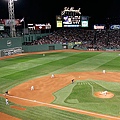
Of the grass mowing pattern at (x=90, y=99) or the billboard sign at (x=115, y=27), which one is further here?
the billboard sign at (x=115, y=27)

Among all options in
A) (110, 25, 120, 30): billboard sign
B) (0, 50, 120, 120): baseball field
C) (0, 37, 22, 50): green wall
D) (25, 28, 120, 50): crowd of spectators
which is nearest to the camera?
(0, 50, 120, 120): baseball field

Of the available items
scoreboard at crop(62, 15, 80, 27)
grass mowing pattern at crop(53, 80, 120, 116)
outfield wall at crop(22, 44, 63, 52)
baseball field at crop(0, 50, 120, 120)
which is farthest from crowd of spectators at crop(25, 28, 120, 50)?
grass mowing pattern at crop(53, 80, 120, 116)

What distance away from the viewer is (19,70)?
34.1 m

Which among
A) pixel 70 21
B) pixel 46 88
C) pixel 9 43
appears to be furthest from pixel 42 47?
pixel 46 88

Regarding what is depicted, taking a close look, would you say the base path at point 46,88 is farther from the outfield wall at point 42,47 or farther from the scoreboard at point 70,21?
the scoreboard at point 70,21

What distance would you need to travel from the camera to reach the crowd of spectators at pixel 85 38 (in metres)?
65.6

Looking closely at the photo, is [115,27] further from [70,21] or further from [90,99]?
[90,99]

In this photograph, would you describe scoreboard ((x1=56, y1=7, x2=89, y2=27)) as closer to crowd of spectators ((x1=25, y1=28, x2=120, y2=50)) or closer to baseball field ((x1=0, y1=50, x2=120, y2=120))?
crowd of spectators ((x1=25, y1=28, x2=120, y2=50))

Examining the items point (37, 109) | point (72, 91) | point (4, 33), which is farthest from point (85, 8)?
point (37, 109)

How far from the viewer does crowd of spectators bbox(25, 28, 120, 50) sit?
215ft

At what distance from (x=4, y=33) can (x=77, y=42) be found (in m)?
24.3

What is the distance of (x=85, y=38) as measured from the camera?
236 feet

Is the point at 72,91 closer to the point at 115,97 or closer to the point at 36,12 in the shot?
the point at 115,97

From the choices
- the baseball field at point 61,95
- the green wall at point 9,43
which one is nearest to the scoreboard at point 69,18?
the green wall at point 9,43
